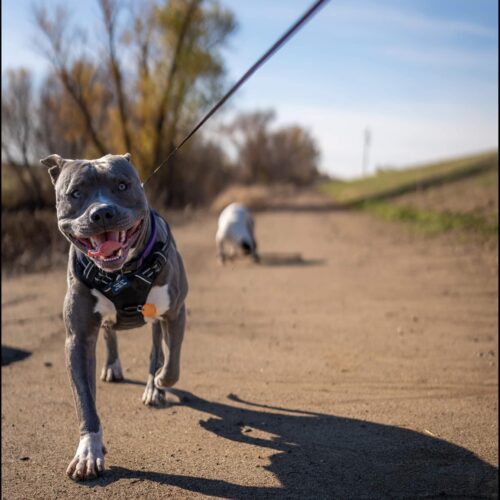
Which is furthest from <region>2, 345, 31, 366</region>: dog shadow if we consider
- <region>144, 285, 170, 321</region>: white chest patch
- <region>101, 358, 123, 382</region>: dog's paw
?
<region>144, 285, 170, 321</region>: white chest patch

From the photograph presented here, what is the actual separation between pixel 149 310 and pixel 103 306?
0.28m

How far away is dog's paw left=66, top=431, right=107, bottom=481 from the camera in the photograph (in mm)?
3329

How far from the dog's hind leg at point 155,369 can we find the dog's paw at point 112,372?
634 millimetres

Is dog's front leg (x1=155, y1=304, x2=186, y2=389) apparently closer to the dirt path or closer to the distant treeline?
the dirt path

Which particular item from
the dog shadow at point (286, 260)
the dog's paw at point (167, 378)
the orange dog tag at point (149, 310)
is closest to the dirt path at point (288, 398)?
the dog's paw at point (167, 378)

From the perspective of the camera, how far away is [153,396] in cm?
468

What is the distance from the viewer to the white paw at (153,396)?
4676 mm

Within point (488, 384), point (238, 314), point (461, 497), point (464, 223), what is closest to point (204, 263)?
point (238, 314)

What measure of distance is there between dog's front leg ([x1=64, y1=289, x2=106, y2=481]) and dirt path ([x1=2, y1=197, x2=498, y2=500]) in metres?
0.12

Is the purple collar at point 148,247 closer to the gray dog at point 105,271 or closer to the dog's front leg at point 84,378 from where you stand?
the gray dog at point 105,271

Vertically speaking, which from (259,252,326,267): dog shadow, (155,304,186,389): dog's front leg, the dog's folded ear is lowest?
(155,304,186,389): dog's front leg

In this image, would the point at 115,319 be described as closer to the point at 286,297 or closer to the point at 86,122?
the point at 286,297

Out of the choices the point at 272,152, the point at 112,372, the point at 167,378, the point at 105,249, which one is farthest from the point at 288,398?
the point at 272,152

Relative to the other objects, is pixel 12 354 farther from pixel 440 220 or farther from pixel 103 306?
pixel 440 220
